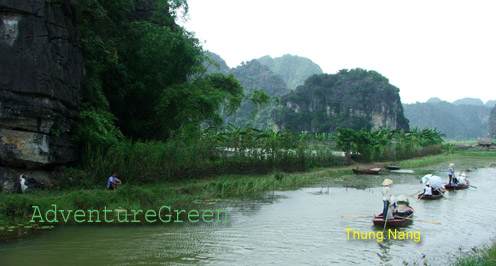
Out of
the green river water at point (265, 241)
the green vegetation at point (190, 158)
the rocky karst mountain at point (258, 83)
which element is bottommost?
the green river water at point (265, 241)

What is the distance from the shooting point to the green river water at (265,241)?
6805mm

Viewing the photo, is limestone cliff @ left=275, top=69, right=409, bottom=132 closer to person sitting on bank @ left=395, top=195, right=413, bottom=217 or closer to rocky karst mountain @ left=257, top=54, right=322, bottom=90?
rocky karst mountain @ left=257, top=54, right=322, bottom=90

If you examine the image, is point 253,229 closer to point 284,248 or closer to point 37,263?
point 284,248

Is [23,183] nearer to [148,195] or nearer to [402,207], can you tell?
[148,195]

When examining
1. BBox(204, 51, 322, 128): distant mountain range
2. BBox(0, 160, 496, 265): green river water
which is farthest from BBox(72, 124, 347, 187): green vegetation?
BBox(204, 51, 322, 128): distant mountain range

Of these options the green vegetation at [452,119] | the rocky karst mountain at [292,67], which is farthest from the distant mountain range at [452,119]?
the rocky karst mountain at [292,67]

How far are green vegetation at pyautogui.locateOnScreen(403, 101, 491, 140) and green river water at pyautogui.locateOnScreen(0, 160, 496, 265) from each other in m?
107

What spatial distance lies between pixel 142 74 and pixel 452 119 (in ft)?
391

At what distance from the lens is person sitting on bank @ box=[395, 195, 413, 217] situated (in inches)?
383

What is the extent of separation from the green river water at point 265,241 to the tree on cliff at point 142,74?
19.8ft

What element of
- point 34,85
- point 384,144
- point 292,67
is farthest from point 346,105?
point 292,67

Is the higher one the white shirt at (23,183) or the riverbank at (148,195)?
the white shirt at (23,183)

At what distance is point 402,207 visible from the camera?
401 inches

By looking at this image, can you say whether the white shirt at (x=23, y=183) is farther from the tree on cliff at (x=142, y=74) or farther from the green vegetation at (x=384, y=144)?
the green vegetation at (x=384, y=144)
